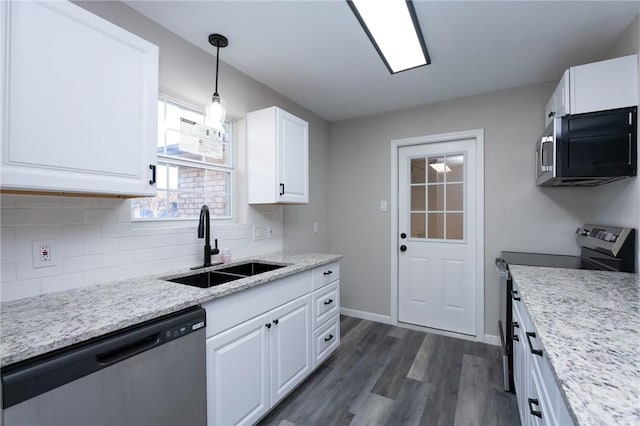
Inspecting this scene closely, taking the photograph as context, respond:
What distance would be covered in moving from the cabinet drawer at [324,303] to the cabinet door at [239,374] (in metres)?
0.55

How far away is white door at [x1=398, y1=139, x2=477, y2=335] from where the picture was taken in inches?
118

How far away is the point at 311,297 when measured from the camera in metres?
2.18

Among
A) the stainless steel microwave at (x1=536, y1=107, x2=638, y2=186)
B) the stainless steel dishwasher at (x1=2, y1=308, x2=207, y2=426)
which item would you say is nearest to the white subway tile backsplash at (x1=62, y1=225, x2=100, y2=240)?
the stainless steel dishwasher at (x1=2, y1=308, x2=207, y2=426)

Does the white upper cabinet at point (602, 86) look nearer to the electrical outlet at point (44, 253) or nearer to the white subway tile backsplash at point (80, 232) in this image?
the white subway tile backsplash at point (80, 232)

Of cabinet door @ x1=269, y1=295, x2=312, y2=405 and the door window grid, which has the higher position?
the door window grid

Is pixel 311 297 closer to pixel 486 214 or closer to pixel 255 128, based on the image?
pixel 255 128

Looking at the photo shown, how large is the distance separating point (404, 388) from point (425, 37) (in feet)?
8.14

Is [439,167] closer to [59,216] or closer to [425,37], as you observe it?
[425,37]

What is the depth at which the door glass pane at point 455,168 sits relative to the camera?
10.00ft

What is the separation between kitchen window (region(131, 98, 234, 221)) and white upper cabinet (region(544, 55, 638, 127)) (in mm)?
2376

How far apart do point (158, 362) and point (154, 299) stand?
0.26 m

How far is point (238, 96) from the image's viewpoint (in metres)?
2.43

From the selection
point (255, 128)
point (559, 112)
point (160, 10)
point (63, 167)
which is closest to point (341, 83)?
point (255, 128)

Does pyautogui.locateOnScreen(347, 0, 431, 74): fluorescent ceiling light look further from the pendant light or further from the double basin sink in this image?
the double basin sink
